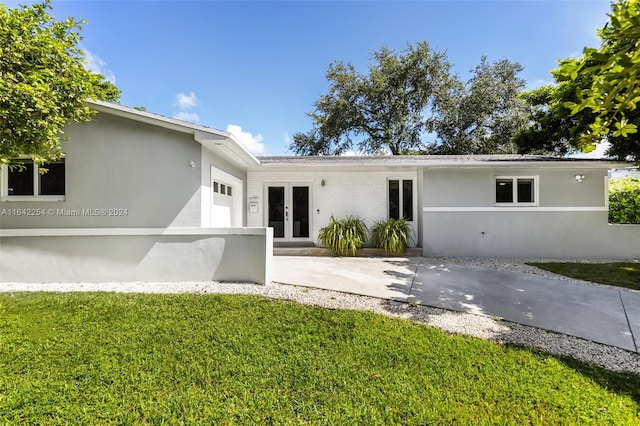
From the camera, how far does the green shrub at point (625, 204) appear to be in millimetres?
10117

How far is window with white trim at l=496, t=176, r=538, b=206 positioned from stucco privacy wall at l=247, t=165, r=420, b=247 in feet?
9.26

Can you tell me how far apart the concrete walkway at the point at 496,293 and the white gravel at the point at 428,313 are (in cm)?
27

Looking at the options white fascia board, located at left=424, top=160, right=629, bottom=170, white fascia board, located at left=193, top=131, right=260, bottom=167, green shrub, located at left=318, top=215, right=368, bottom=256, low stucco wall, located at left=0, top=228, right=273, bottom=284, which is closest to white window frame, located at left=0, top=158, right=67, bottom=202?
low stucco wall, located at left=0, top=228, right=273, bottom=284

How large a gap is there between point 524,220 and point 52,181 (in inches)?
543

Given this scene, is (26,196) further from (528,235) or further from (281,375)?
(528,235)

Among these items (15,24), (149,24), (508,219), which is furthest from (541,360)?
(149,24)

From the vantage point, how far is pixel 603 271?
796 centimetres

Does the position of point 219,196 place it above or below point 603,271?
above

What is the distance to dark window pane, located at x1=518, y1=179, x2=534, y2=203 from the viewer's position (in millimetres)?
10305

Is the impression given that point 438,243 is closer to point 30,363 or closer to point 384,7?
point 30,363

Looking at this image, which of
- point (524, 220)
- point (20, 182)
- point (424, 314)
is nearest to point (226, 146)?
point (20, 182)

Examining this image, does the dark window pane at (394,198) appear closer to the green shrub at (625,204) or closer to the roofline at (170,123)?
the roofline at (170,123)

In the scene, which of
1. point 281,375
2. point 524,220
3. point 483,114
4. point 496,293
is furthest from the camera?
point 483,114

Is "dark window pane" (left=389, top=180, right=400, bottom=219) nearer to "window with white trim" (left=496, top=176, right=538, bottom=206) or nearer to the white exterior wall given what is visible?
"window with white trim" (left=496, top=176, right=538, bottom=206)
